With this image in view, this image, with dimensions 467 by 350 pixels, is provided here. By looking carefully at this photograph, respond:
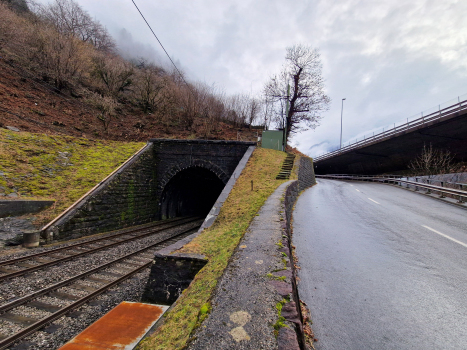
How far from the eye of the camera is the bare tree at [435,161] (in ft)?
66.1

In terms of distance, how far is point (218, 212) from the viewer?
7.71 metres

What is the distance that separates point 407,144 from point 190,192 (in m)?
23.0

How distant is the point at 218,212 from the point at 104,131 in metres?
17.1

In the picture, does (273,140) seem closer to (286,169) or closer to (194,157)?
(286,169)

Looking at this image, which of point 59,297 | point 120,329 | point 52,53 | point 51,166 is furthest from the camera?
point 52,53

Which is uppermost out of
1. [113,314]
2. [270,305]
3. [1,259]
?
[270,305]

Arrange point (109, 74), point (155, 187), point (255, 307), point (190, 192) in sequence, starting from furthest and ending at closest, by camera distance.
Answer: point (109, 74) < point (190, 192) < point (155, 187) < point (255, 307)

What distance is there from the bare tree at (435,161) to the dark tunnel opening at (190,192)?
19675 mm

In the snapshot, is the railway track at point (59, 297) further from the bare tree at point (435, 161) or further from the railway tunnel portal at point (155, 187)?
the bare tree at point (435, 161)

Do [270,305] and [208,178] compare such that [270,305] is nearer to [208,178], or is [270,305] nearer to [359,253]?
[359,253]

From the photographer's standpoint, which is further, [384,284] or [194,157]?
[194,157]

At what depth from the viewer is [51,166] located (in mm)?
11305

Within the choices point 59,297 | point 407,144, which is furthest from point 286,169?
point 407,144

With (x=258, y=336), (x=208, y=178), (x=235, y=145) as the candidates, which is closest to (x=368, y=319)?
(x=258, y=336)
